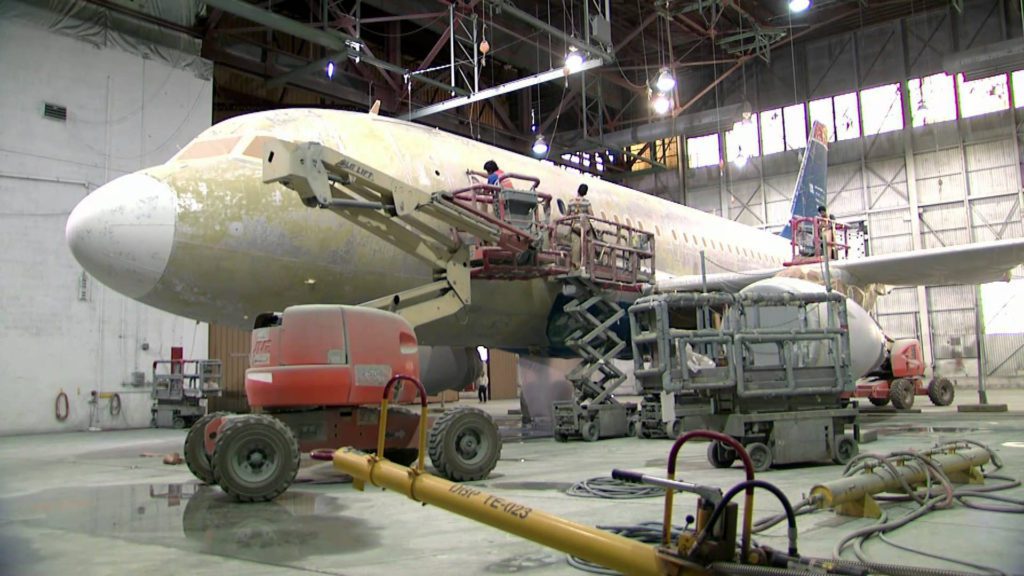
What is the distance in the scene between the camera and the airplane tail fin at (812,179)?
19.5 meters

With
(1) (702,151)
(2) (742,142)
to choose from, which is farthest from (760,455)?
(1) (702,151)

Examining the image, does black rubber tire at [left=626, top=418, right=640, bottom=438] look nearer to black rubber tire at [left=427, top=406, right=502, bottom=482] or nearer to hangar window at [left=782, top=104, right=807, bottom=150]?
→ black rubber tire at [left=427, top=406, right=502, bottom=482]

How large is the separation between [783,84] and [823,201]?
10430mm

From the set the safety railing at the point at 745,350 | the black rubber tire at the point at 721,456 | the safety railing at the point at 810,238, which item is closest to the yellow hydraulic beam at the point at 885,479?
the safety railing at the point at 745,350

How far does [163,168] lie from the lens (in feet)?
25.1

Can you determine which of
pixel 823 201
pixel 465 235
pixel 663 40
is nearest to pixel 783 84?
pixel 663 40

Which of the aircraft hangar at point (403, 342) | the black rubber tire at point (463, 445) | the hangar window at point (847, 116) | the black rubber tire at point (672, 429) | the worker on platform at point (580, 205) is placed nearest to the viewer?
the aircraft hangar at point (403, 342)

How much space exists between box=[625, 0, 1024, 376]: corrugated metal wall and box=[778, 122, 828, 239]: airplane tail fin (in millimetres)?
8093

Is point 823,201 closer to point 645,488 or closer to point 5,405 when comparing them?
point 645,488

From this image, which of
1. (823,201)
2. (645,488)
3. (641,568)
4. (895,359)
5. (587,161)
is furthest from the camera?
(587,161)

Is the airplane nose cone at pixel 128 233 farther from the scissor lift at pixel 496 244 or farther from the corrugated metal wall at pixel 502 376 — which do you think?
the corrugated metal wall at pixel 502 376

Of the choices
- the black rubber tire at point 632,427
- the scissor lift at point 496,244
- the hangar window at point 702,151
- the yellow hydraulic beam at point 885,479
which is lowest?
the black rubber tire at point 632,427

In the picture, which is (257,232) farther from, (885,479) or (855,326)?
(855,326)

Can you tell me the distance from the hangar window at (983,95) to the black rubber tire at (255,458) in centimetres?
2709
